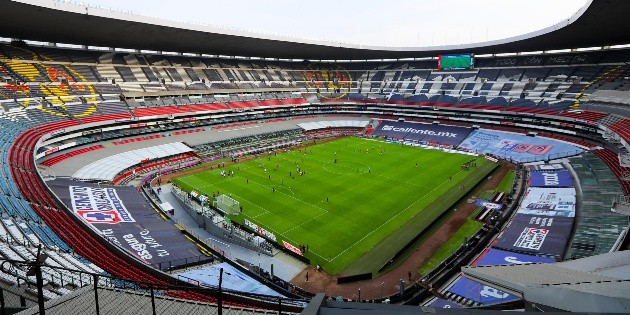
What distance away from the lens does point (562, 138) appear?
49188 mm

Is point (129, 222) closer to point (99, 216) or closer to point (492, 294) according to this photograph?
A: point (99, 216)

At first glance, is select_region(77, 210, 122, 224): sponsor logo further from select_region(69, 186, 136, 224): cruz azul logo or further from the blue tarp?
the blue tarp

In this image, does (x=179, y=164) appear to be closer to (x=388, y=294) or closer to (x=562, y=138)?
(x=388, y=294)

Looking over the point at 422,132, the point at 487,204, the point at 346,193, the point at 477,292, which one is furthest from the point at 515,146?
the point at 477,292

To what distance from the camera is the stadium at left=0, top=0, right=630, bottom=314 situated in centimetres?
1480

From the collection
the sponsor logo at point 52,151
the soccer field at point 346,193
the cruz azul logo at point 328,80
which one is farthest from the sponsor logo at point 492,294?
the cruz azul logo at point 328,80

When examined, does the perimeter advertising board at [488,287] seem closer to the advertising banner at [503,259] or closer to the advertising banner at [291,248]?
the advertising banner at [503,259]

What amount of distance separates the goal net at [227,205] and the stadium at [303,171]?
193 mm

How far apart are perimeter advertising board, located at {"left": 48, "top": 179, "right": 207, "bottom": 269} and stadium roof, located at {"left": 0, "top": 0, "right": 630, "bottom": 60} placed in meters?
17.2

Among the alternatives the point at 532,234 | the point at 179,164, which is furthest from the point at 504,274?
the point at 179,164

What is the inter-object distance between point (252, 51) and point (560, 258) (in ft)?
196

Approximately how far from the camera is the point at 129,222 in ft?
82.6

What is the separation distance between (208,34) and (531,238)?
148ft

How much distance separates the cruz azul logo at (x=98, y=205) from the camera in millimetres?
24731
